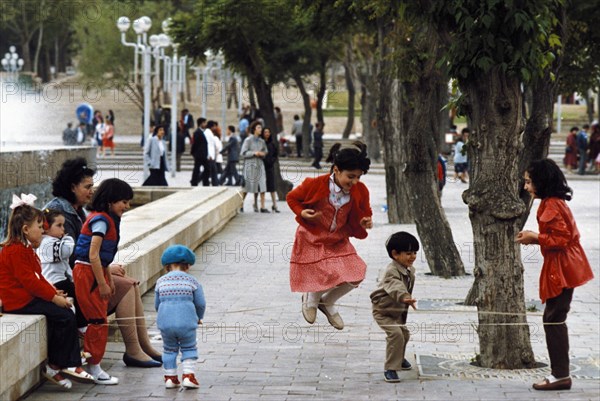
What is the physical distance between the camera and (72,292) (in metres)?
8.63

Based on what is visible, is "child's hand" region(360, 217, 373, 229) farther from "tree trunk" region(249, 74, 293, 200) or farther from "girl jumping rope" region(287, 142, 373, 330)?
"tree trunk" region(249, 74, 293, 200)

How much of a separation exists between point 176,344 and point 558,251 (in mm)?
2575

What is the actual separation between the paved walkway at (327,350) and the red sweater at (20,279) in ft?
2.04

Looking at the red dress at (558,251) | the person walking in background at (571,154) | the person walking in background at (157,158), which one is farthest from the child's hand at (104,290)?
the person walking in background at (571,154)

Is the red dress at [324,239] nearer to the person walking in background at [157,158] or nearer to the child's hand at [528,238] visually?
the child's hand at [528,238]

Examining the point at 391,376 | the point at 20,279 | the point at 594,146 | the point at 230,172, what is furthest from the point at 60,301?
the point at 594,146

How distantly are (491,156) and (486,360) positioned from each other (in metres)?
1.47

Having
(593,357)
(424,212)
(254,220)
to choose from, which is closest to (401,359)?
(593,357)

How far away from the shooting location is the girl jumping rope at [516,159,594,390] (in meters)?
8.23

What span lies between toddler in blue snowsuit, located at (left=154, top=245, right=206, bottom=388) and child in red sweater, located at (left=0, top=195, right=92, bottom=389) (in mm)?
557

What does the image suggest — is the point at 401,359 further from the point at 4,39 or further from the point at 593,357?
the point at 4,39

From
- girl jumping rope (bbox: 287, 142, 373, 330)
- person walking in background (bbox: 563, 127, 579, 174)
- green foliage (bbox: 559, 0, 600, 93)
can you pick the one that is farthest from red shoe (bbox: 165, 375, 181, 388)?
person walking in background (bbox: 563, 127, 579, 174)

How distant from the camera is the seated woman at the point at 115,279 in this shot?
28.8 ft

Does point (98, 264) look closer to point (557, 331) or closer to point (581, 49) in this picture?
point (557, 331)
